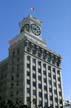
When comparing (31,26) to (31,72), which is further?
Answer: (31,26)

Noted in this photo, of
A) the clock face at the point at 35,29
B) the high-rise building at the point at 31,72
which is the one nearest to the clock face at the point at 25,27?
the high-rise building at the point at 31,72

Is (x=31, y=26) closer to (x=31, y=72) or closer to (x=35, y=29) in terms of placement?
(x=35, y=29)

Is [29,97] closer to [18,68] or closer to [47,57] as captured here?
[18,68]

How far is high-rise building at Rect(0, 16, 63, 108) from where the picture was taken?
102m

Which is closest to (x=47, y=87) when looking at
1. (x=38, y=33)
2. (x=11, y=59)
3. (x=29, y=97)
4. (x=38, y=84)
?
(x=38, y=84)

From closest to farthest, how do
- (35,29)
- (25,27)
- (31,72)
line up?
(31,72) < (25,27) < (35,29)

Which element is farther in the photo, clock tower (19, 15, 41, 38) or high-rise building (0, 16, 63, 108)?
clock tower (19, 15, 41, 38)

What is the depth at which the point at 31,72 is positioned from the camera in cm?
10556

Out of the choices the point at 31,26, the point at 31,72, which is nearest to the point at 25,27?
the point at 31,26

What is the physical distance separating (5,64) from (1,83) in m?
9.90

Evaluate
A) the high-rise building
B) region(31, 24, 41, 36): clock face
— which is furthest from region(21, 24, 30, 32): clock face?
region(31, 24, 41, 36): clock face

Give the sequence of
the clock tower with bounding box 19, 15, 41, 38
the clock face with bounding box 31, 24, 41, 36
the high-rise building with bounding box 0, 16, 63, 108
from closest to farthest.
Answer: the high-rise building with bounding box 0, 16, 63, 108, the clock tower with bounding box 19, 15, 41, 38, the clock face with bounding box 31, 24, 41, 36

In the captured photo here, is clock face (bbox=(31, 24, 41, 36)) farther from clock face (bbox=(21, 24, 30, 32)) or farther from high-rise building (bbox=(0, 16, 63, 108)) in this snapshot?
clock face (bbox=(21, 24, 30, 32))

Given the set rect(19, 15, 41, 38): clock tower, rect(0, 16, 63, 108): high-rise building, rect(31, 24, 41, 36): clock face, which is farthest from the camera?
rect(31, 24, 41, 36): clock face
